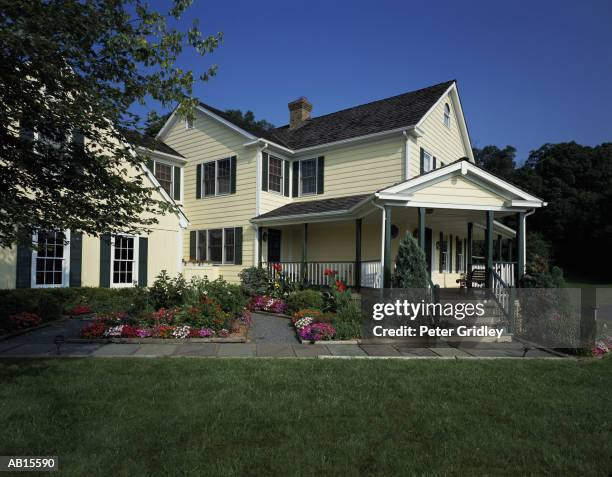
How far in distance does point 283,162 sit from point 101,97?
11912 mm

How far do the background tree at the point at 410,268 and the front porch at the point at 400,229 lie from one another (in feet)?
1.76

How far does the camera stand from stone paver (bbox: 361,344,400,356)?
7.11 metres

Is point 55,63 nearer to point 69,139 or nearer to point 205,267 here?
point 69,139

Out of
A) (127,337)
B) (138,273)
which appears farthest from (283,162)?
(127,337)

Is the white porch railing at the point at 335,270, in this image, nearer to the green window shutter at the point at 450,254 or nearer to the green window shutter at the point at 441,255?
the green window shutter at the point at 441,255

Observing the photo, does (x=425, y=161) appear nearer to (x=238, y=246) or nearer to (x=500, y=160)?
(x=238, y=246)

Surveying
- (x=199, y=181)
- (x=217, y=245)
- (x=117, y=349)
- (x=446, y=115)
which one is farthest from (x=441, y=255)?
(x=117, y=349)

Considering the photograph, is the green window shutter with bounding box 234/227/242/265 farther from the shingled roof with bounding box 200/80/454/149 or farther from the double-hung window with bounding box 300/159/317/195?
the shingled roof with bounding box 200/80/454/149

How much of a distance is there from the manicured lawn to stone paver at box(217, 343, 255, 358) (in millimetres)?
810

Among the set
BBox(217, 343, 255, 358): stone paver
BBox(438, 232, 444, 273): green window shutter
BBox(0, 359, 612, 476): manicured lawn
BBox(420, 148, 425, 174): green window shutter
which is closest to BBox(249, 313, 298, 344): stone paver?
BBox(217, 343, 255, 358): stone paver

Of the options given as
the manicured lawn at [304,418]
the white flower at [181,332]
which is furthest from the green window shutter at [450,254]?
the white flower at [181,332]

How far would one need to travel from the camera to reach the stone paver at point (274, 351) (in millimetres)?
6961

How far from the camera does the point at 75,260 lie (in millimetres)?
12438

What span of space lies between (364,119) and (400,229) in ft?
→ 14.9
